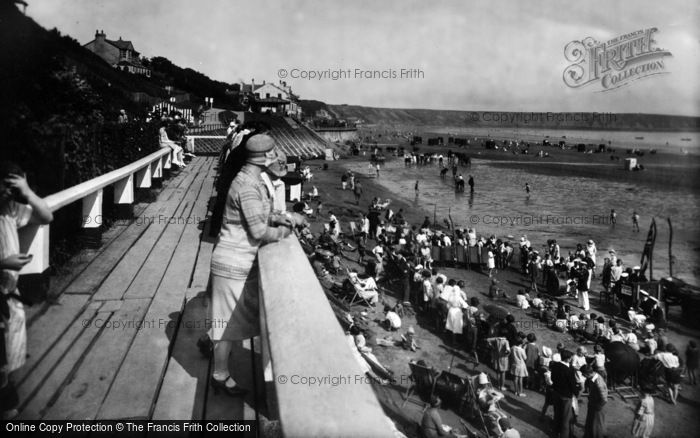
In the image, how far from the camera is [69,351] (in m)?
3.19

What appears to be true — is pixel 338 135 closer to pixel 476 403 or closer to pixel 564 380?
pixel 476 403

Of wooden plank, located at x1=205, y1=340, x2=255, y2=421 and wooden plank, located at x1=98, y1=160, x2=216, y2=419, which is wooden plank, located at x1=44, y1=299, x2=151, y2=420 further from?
wooden plank, located at x1=205, y1=340, x2=255, y2=421

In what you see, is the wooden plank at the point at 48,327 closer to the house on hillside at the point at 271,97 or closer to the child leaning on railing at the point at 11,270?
the child leaning on railing at the point at 11,270

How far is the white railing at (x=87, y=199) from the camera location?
334 cm

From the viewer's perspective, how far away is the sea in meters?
25.6

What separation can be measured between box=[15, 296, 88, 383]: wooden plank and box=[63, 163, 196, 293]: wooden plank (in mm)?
331

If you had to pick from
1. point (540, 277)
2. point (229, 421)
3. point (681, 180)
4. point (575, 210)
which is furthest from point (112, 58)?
point (229, 421)

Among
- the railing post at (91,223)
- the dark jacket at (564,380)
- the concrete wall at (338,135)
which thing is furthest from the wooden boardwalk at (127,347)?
the concrete wall at (338,135)

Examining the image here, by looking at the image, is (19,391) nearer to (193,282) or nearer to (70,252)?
(193,282)

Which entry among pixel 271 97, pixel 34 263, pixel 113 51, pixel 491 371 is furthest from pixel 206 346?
pixel 271 97

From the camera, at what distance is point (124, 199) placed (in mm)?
7250

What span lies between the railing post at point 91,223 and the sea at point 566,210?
19.8 metres

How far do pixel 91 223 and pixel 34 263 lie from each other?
7.34ft

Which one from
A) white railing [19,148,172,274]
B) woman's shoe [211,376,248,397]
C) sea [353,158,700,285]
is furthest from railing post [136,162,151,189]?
sea [353,158,700,285]
